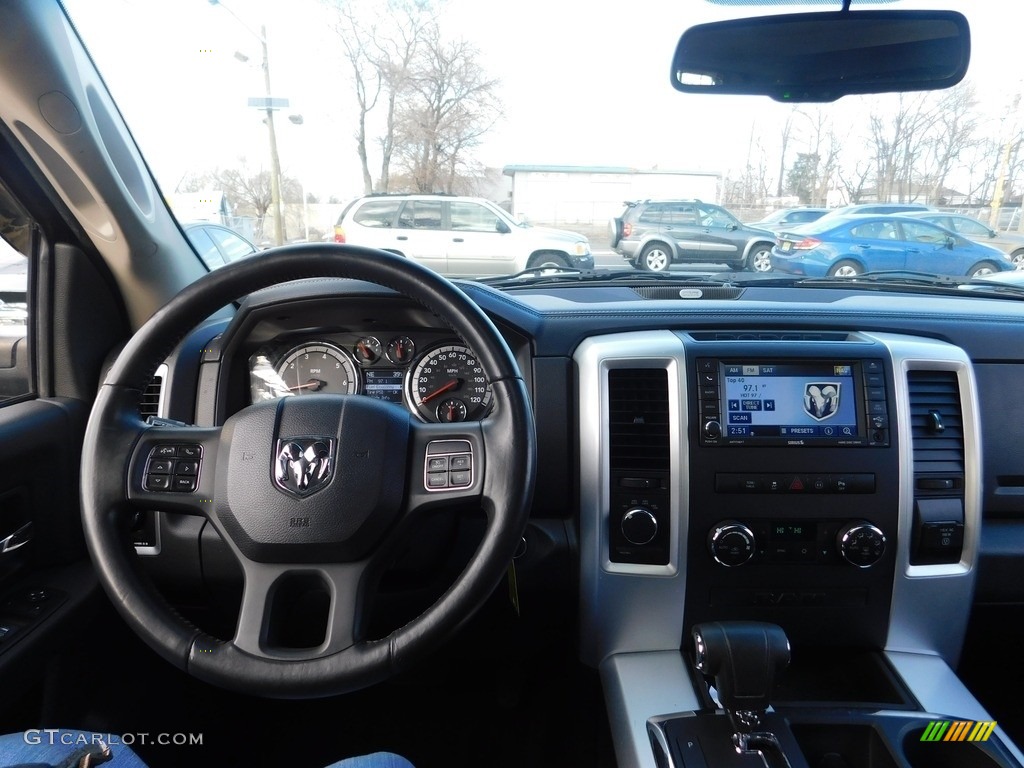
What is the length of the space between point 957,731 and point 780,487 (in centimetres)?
71

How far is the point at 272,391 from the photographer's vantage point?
2184mm

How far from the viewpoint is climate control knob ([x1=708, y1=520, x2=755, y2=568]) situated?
2.02 metres

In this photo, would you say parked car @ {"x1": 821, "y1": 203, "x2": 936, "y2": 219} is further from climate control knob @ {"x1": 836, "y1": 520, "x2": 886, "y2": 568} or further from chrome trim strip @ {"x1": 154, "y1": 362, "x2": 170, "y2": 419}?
chrome trim strip @ {"x1": 154, "y1": 362, "x2": 170, "y2": 419}

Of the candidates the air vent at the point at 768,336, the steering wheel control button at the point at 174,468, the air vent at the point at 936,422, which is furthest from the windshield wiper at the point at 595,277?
the steering wheel control button at the point at 174,468

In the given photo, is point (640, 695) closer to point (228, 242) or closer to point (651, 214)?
point (228, 242)

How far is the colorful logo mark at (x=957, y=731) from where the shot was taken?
176cm

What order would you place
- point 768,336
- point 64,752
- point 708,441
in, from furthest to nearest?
point 768,336, point 708,441, point 64,752

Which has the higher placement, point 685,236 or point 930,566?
point 685,236

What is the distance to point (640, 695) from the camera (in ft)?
6.41

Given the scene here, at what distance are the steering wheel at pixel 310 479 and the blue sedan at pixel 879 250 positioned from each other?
1.86 meters

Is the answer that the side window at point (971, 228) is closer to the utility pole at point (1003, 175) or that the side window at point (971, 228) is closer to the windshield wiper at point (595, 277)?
the utility pole at point (1003, 175)

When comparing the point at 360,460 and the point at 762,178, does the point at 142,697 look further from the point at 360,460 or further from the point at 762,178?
the point at 762,178

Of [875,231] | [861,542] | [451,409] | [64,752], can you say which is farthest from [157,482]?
[875,231]

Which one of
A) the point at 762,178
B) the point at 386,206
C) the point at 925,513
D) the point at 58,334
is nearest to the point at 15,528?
the point at 58,334
